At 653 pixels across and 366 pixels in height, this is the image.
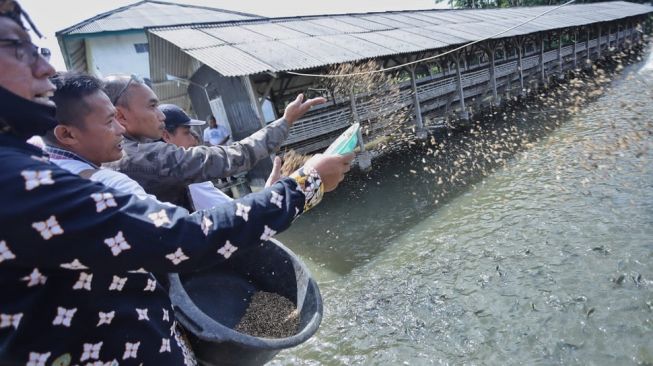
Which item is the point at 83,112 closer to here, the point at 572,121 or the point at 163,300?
the point at 163,300

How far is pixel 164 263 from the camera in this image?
41.3 inches

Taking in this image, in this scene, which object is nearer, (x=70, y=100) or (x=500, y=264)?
(x=70, y=100)

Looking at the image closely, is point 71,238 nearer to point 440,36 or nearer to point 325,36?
point 325,36

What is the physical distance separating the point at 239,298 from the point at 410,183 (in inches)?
277

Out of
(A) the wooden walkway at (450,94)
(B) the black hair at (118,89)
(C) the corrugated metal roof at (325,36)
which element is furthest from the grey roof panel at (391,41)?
(B) the black hair at (118,89)

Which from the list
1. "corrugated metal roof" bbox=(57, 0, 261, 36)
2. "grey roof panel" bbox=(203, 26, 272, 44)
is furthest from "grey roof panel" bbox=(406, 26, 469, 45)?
"corrugated metal roof" bbox=(57, 0, 261, 36)

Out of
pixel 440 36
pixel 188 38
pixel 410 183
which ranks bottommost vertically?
pixel 410 183

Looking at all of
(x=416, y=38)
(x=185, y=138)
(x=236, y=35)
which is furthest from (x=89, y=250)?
(x=416, y=38)

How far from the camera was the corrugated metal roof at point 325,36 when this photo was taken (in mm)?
8695

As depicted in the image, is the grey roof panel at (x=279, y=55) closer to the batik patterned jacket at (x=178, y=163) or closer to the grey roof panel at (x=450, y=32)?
the grey roof panel at (x=450, y=32)

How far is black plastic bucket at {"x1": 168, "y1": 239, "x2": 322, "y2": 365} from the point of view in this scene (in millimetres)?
1627

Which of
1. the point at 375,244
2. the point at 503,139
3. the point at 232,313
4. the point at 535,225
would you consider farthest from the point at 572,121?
the point at 232,313

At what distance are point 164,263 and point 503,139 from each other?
1165 cm

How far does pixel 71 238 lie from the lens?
36.8 inches
